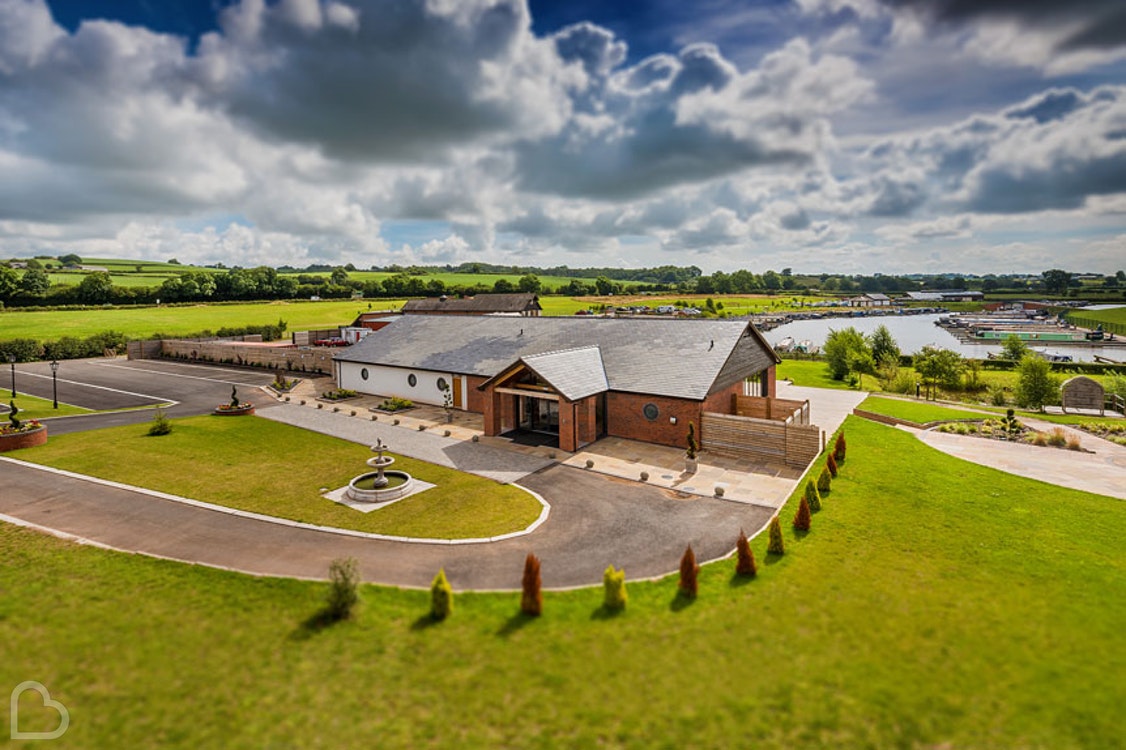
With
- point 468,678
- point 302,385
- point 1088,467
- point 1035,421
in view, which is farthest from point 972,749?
point 302,385

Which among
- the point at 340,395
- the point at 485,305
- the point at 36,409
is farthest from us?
the point at 485,305

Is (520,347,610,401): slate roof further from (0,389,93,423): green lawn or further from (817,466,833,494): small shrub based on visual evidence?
(0,389,93,423): green lawn

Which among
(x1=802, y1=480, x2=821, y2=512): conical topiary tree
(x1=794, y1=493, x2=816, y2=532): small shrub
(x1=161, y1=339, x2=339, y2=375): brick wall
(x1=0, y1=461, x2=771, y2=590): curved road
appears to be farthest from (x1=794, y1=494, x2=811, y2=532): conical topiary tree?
(x1=161, y1=339, x2=339, y2=375): brick wall

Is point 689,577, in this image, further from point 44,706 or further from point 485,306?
point 485,306

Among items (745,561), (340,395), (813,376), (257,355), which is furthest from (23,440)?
(813,376)

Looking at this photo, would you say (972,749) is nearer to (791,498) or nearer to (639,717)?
(639,717)

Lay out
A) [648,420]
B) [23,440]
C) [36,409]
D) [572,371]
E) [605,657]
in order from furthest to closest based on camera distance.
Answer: [36,409] < [572,371] < [648,420] < [23,440] < [605,657]

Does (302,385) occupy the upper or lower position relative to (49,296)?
lower
